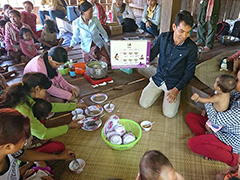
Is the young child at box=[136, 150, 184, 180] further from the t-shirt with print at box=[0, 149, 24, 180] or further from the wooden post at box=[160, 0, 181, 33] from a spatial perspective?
the wooden post at box=[160, 0, 181, 33]

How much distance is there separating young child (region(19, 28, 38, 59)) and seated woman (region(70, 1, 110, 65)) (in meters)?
1.10

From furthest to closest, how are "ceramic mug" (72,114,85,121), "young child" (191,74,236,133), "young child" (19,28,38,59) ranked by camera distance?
1. "young child" (19,28,38,59)
2. "ceramic mug" (72,114,85,121)
3. "young child" (191,74,236,133)

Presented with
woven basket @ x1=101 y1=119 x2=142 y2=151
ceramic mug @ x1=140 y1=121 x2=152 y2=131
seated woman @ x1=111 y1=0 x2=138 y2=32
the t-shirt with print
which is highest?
seated woman @ x1=111 y1=0 x2=138 y2=32

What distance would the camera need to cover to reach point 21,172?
1.53m

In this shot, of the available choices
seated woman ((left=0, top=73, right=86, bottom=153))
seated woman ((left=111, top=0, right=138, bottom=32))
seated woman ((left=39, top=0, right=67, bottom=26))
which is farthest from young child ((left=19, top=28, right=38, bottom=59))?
seated woman ((left=39, top=0, right=67, bottom=26))

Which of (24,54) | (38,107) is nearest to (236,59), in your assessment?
(38,107)

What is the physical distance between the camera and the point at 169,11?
9.07ft

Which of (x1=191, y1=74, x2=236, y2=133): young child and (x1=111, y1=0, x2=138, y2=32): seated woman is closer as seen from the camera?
(x1=191, y1=74, x2=236, y2=133): young child

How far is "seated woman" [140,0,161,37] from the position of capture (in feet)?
15.4

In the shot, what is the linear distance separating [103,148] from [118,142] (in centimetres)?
21

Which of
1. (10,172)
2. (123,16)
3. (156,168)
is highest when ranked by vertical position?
(123,16)

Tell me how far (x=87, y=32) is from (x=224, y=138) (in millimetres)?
2934

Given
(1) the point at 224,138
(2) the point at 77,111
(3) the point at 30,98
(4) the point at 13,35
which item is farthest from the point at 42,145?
(4) the point at 13,35

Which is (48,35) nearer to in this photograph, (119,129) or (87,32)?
(87,32)
